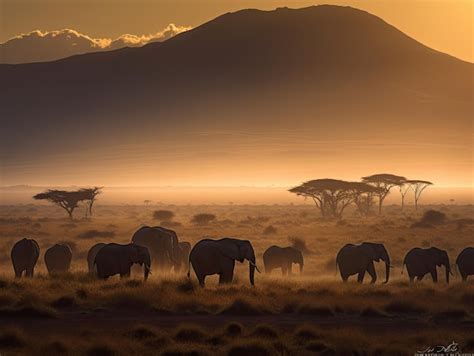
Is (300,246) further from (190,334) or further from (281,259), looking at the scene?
(190,334)

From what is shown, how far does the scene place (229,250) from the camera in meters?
26.8

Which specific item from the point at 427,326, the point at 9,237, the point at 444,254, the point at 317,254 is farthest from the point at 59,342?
the point at 9,237

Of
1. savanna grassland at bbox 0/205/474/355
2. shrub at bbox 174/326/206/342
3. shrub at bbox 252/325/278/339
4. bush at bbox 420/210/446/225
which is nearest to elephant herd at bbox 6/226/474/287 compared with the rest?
savanna grassland at bbox 0/205/474/355

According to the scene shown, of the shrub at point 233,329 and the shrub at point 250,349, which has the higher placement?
the shrub at point 233,329

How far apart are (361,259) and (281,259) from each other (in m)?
8.45

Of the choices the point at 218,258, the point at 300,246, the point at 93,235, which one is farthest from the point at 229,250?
the point at 93,235

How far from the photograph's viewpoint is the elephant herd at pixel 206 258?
26.9 meters

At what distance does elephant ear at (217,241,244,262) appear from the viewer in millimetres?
26750

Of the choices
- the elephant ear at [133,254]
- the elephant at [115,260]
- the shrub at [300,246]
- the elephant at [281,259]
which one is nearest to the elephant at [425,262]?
the elephant at [281,259]

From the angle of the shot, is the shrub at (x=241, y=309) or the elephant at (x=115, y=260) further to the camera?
the elephant at (x=115, y=260)

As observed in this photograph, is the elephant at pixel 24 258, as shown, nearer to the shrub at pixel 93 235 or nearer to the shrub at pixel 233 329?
the shrub at pixel 233 329

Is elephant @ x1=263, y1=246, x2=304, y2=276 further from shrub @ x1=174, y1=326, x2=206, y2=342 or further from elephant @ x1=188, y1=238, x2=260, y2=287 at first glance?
shrub @ x1=174, y1=326, x2=206, y2=342

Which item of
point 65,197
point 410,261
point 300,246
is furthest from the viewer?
point 65,197

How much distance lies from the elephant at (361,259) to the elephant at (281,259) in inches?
295
